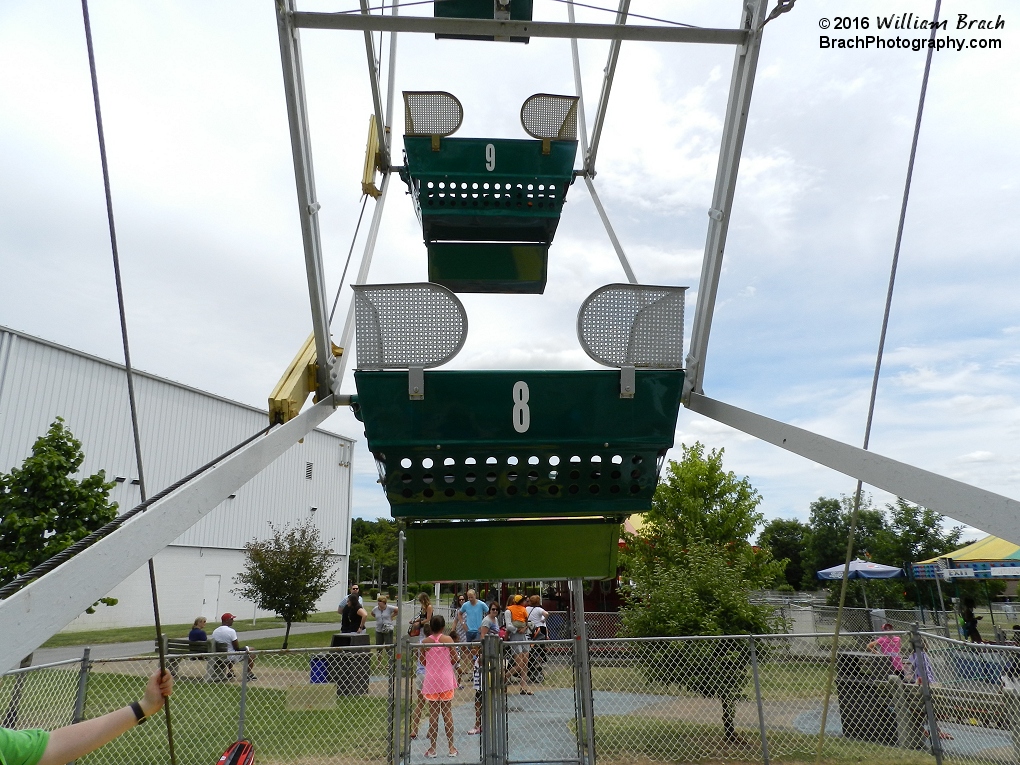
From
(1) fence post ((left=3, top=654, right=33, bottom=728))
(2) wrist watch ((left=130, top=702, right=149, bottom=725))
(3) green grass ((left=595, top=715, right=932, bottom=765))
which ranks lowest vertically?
(3) green grass ((left=595, top=715, right=932, bottom=765))

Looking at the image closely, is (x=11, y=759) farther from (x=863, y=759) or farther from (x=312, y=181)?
(x=863, y=759)

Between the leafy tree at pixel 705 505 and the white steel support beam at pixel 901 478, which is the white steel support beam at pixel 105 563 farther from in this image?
the leafy tree at pixel 705 505

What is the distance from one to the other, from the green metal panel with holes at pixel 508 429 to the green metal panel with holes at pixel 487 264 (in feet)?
9.47

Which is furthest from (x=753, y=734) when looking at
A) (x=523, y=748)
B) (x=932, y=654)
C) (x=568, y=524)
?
(x=568, y=524)

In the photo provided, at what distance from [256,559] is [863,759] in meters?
16.2

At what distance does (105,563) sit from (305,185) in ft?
6.22

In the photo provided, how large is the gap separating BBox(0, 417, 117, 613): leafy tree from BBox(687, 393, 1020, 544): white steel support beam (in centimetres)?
1190

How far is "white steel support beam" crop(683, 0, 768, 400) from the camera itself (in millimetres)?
3252

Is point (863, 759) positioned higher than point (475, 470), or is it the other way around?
point (475, 470)

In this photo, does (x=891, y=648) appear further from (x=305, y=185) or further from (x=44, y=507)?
(x=44, y=507)

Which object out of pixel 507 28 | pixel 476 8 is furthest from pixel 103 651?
pixel 507 28

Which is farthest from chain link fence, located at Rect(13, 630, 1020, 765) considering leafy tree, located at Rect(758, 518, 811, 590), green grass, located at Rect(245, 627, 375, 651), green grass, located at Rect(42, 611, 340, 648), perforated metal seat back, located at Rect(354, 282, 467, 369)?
leafy tree, located at Rect(758, 518, 811, 590)

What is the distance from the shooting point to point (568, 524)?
354cm

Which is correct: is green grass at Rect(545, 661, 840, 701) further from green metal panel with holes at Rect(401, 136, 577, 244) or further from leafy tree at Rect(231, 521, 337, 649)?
leafy tree at Rect(231, 521, 337, 649)
